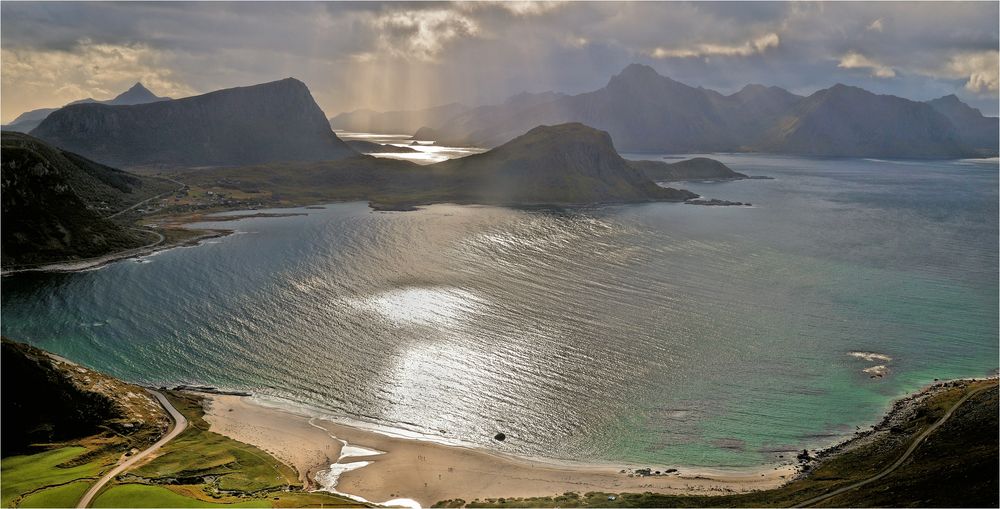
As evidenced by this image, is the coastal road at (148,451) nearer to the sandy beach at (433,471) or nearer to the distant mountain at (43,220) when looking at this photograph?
the sandy beach at (433,471)

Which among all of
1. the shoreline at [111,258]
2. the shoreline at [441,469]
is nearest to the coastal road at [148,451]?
the shoreline at [441,469]

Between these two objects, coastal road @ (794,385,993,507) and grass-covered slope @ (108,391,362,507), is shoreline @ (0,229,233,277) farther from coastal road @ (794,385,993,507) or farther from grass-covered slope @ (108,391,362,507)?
coastal road @ (794,385,993,507)

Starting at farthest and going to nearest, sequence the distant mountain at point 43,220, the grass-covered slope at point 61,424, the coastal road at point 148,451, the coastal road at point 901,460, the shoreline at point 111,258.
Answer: the distant mountain at point 43,220 < the shoreline at point 111,258 < the grass-covered slope at point 61,424 < the coastal road at point 901,460 < the coastal road at point 148,451

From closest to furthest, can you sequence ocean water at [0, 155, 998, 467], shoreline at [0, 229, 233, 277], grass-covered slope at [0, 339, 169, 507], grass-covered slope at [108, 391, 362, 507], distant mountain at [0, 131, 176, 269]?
grass-covered slope at [108, 391, 362, 507] → grass-covered slope at [0, 339, 169, 507] → ocean water at [0, 155, 998, 467] → shoreline at [0, 229, 233, 277] → distant mountain at [0, 131, 176, 269]

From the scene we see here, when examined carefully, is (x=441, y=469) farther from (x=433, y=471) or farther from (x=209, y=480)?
(x=209, y=480)

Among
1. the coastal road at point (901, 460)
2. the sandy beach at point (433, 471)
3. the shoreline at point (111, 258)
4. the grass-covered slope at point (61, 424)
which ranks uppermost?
the shoreline at point (111, 258)

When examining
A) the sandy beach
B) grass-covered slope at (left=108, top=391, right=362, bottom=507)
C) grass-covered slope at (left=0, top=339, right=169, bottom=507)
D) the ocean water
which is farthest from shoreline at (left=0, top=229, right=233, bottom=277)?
grass-covered slope at (left=108, top=391, right=362, bottom=507)

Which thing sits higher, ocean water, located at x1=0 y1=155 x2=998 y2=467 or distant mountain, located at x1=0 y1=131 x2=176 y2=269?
distant mountain, located at x1=0 y1=131 x2=176 y2=269
